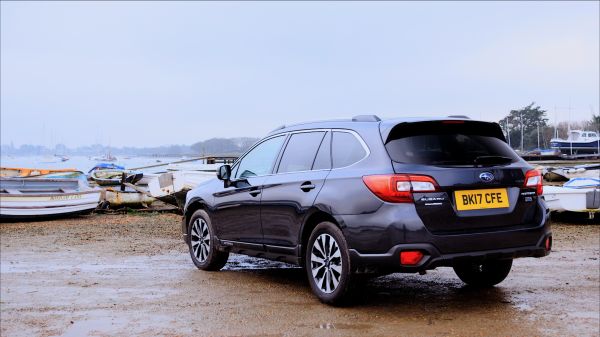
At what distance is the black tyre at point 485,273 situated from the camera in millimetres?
6336

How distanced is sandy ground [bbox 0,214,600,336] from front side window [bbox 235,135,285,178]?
130 centimetres

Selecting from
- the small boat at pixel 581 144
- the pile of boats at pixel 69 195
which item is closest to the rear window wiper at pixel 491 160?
the pile of boats at pixel 69 195

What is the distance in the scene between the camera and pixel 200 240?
7.99 m

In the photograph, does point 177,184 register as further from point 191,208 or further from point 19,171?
point 19,171

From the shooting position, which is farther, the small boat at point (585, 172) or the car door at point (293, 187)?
the small boat at point (585, 172)

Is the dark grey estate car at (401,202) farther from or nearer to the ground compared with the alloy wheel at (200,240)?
farther from the ground

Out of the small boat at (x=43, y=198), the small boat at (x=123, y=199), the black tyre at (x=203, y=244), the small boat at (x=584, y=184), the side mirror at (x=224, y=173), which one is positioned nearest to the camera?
the side mirror at (x=224, y=173)

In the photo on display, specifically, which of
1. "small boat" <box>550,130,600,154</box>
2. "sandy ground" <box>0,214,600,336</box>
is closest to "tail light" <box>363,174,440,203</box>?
"sandy ground" <box>0,214,600,336</box>

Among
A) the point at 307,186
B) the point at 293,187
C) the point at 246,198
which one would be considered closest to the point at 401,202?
the point at 307,186

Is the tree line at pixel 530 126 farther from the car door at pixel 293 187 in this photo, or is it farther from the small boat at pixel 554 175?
the car door at pixel 293 187

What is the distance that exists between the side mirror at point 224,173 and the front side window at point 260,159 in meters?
0.11

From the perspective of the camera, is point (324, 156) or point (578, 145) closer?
point (324, 156)

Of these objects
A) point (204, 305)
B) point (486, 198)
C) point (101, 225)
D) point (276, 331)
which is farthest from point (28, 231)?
point (486, 198)

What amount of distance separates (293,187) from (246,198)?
1027 mm
